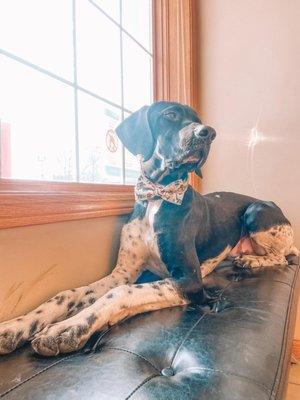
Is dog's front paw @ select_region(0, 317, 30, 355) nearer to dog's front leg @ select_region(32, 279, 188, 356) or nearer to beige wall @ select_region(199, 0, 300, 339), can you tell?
dog's front leg @ select_region(32, 279, 188, 356)

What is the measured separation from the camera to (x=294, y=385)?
1.69 metres

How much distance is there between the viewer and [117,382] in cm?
52

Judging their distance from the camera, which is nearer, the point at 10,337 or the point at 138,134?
the point at 10,337

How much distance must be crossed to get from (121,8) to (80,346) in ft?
5.15

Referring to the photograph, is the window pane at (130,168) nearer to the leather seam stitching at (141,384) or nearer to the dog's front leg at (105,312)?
the dog's front leg at (105,312)

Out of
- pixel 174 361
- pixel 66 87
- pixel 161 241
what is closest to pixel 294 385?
pixel 161 241

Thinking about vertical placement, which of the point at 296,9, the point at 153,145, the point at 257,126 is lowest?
the point at 153,145

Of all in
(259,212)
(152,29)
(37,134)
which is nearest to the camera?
(37,134)

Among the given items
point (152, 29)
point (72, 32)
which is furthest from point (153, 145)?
point (152, 29)

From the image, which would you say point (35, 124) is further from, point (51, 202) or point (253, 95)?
point (253, 95)

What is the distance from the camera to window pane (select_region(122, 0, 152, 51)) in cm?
168

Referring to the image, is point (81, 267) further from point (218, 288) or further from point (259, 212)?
point (259, 212)

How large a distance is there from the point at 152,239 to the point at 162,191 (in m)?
0.18

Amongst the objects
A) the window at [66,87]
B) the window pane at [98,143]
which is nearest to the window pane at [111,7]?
the window at [66,87]
